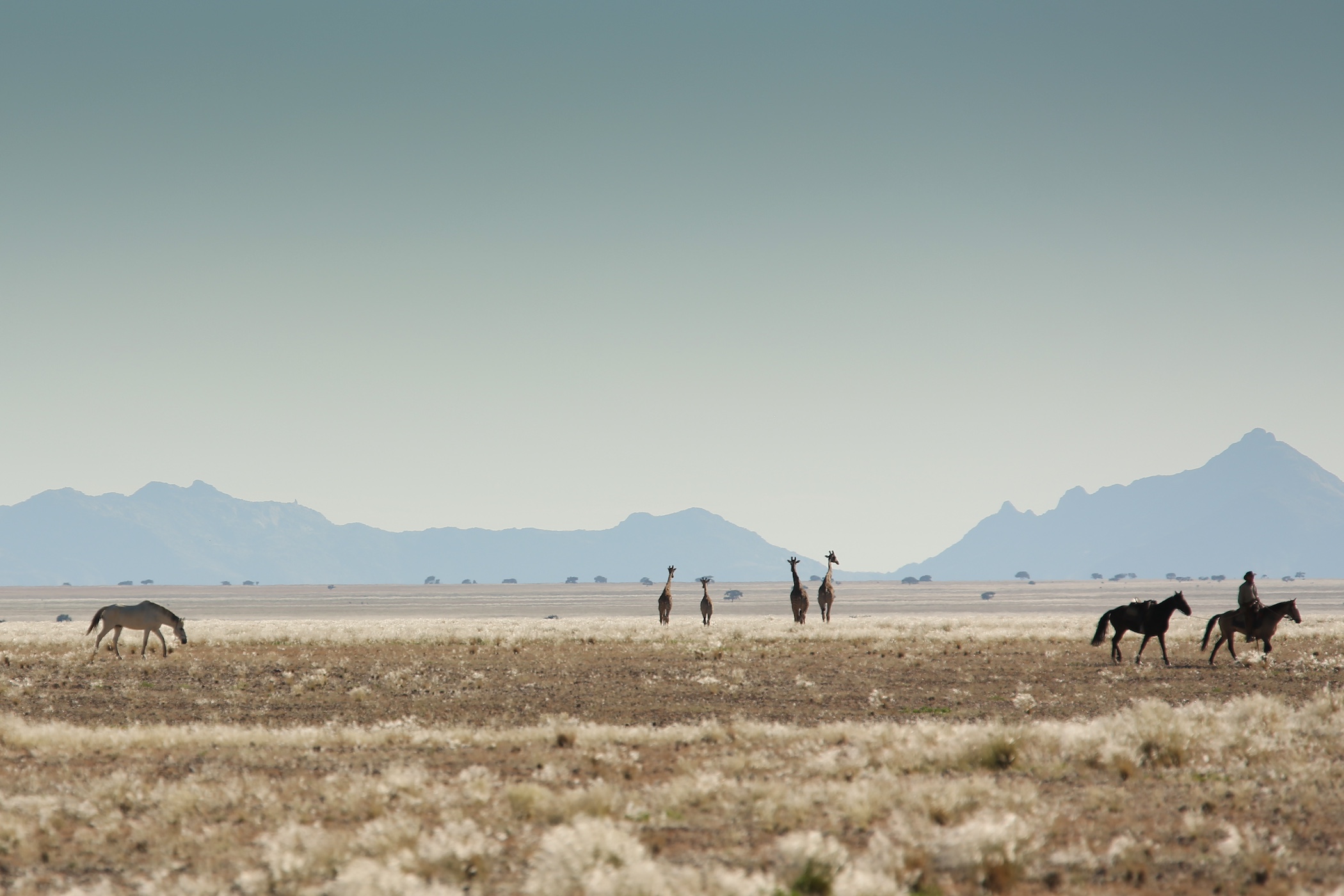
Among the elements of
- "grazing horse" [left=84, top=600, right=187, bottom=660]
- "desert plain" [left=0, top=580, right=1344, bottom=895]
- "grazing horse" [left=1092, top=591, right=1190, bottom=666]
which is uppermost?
"grazing horse" [left=84, top=600, right=187, bottom=660]

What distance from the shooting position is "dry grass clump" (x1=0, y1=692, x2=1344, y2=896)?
8.88 metres

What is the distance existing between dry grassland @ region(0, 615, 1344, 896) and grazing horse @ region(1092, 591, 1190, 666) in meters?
1.73

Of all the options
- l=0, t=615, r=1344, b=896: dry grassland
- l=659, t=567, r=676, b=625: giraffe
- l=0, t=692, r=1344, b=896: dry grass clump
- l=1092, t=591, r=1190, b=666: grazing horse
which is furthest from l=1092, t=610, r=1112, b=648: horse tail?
l=659, t=567, r=676, b=625: giraffe

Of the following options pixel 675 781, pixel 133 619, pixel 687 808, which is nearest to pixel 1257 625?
pixel 675 781

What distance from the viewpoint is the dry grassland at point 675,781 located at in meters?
8.98

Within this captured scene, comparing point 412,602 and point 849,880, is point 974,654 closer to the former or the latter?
point 849,880

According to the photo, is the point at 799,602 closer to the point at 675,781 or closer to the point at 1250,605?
the point at 1250,605

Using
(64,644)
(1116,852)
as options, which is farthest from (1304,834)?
(64,644)

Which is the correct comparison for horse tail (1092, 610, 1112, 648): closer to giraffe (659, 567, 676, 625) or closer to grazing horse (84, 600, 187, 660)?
giraffe (659, 567, 676, 625)

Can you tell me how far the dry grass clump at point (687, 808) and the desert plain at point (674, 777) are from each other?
0.14 feet

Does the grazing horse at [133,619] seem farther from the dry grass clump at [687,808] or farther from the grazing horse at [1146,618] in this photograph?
the grazing horse at [1146,618]

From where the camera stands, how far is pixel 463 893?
8.60 meters

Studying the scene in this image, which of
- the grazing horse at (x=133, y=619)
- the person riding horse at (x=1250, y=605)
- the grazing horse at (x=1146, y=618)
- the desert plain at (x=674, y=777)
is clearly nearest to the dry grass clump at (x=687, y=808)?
the desert plain at (x=674, y=777)

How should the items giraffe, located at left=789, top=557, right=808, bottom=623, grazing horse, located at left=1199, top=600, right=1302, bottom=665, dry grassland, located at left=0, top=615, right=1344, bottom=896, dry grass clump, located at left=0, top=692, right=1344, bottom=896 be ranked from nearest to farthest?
dry grass clump, located at left=0, top=692, right=1344, bottom=896 < dry grassland, located at left=0, top=615, right=1344, bottom=896 < grazing horse, located at left=1199, top=600, right=1302, bottom=665 < giraffe, located at left=789, top=557, right=808, bottom=623
